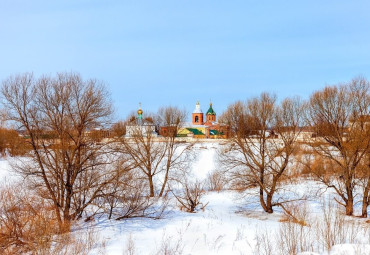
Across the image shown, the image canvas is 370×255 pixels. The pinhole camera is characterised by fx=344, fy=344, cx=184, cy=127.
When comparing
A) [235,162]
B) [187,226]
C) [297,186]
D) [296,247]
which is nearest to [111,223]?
[187,226]

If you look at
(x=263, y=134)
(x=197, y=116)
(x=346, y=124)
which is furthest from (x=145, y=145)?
(x=197, y=116)

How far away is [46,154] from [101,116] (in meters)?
2.79

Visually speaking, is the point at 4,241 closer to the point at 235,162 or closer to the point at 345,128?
the point at 235,162

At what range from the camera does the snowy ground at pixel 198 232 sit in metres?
11.7

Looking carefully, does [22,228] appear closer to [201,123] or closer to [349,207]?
[349,207]

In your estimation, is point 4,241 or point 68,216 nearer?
point 4,241

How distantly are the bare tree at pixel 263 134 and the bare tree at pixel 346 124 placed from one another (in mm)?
1123

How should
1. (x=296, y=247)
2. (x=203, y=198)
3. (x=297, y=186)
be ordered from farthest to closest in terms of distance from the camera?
(x=297, y=186)
(x=203, y=198)
(x=296, y=247)

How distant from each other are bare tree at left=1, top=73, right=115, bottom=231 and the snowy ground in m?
2.24

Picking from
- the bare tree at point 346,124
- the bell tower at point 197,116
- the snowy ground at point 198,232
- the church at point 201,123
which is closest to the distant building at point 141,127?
the snowy ground at point 198,232

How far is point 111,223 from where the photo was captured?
53.9 feet

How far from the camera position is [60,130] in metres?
14.5

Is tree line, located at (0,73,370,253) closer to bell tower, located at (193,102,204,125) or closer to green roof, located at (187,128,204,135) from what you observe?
green roof, located at (187,128,204,135)

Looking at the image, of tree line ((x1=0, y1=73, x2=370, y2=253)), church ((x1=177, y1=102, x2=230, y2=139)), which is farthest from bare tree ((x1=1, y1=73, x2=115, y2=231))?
church ((x1=177, y1=102, x2=230, y2=139))
